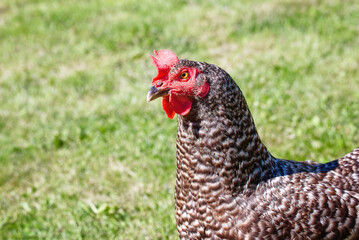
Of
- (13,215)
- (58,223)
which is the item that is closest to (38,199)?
(13,215)

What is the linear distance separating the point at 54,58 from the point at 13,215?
4117 millimetres

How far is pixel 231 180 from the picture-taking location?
264 cm

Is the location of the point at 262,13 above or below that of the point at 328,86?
above

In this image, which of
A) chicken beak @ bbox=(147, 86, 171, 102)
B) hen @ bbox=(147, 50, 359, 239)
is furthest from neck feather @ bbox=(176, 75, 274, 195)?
chicken beak @ bbox=(147, 86, 171, 102)

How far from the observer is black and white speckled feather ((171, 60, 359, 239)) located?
8.38ft

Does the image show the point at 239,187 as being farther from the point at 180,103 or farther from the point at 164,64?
the point at 164,64

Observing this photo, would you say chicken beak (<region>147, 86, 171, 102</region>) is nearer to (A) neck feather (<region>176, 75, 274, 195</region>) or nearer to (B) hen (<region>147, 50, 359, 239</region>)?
(B) hen (<region>147, 50, 359, 239</region>)

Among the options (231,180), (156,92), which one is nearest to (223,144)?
(231,180)

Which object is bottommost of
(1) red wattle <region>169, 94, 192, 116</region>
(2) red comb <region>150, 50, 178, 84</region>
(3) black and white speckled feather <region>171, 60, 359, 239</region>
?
(3) black and white speckled feather <region>171, 60, 359, 239</region>

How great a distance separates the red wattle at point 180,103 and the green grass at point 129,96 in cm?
159

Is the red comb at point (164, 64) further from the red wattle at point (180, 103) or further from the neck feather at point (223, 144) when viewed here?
the neck feather at point (223, 144)

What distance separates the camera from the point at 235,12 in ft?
25.3

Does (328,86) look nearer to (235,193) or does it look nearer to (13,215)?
(235,193)

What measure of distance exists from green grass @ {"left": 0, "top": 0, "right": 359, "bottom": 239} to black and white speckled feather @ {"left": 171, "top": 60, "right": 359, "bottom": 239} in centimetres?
122
